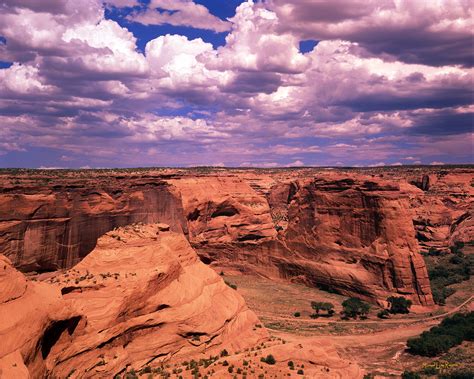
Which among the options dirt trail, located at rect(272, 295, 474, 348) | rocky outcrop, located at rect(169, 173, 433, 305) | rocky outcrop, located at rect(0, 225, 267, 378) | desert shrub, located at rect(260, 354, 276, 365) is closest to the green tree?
dirt trail, located at rect(272, 295, 474, 348)

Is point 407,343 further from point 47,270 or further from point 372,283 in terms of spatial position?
point 47,270

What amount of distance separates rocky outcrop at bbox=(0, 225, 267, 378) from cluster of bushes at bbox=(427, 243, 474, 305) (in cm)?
2961

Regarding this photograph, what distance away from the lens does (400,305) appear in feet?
132

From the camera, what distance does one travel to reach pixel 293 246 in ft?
171

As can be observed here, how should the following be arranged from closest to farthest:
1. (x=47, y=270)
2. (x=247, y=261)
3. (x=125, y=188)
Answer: (x=47, y=270)
(x=125, y=188)
(x=247, y=261)

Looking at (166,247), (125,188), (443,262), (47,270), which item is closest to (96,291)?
(166,247)

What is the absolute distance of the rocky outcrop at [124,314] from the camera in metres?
15.1

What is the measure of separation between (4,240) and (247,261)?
34198 millimetres

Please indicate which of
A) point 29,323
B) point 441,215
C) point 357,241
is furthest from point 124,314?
point 441,215

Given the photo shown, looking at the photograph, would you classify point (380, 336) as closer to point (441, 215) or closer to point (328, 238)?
point (328, 238)

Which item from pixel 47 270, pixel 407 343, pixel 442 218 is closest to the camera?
pixel 47 270

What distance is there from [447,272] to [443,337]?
91.2 ft

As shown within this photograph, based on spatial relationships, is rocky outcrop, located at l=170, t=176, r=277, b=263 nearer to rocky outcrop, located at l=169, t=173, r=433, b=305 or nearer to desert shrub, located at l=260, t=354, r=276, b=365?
rocky outcrop, located at l=169, t=173, r=433, b=305

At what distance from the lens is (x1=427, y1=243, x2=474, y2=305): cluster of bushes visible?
158 feet
